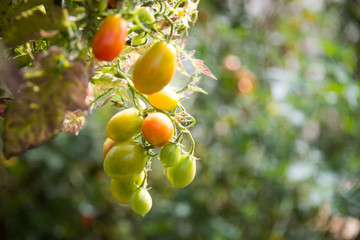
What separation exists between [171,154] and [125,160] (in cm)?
4

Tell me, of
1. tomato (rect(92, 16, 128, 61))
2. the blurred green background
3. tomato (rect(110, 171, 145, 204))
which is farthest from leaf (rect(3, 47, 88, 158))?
the blurred green background

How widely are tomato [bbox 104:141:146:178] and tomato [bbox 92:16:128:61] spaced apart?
0.10 metres

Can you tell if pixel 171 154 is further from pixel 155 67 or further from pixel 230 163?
pixel 230 163

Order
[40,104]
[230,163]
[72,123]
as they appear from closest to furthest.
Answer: [40,104] < [72,123] < [230,163]

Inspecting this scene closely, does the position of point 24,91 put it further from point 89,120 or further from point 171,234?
point 89,120

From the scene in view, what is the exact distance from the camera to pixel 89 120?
183 centimetres

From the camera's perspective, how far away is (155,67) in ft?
0.82

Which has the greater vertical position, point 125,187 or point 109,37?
point 109,37

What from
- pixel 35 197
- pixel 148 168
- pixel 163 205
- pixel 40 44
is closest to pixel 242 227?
pixel 163 205

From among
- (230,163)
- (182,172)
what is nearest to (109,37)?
(182,172)

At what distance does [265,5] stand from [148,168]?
6.34 ft

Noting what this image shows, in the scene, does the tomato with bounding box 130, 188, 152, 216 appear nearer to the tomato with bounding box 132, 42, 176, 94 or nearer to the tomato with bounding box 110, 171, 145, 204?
the tomato with bounding box 110, 171, 145, 204

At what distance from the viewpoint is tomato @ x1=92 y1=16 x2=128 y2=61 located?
8.4 inches

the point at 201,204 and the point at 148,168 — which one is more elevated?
the point at 148,168
